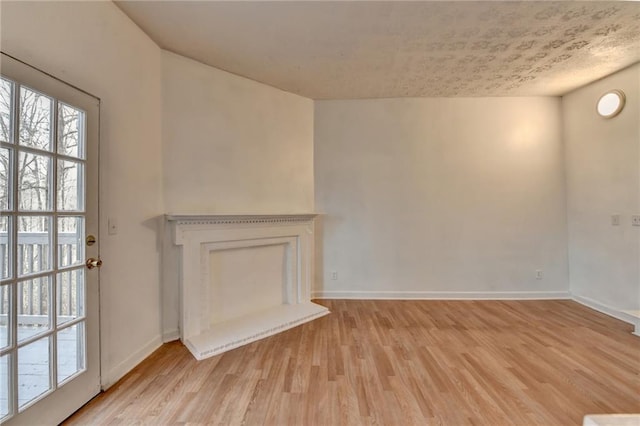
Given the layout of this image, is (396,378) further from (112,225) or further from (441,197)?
(441,197)

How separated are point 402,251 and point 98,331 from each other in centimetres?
326

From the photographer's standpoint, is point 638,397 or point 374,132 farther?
point 374,132

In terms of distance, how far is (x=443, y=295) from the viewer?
12.1 ft

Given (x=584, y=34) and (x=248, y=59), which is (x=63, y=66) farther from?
(x=584, y=34)

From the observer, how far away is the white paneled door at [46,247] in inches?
50.0

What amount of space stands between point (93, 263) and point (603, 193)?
502 centimetres

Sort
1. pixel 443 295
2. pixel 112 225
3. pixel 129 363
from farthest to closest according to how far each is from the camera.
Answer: pixel 443 295
pixel 129 363
pixel 112 225

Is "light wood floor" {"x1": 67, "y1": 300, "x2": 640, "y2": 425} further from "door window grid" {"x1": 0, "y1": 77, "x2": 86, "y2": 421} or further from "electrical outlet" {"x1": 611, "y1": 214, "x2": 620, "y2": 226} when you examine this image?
"electrical outlet" {"x1": 611, "y1": 214, "x2": 620, "y2": 226}

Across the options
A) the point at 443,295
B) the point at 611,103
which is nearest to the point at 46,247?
the point at 443,295

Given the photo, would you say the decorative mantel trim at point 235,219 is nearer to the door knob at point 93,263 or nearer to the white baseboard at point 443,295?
the door knob at point 93,263

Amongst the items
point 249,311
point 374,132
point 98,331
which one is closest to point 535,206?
point 374,132

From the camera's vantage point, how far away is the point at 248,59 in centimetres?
266

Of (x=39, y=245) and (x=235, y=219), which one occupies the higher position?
(x=235, y=219)

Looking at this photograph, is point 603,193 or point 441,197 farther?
point 441,197
